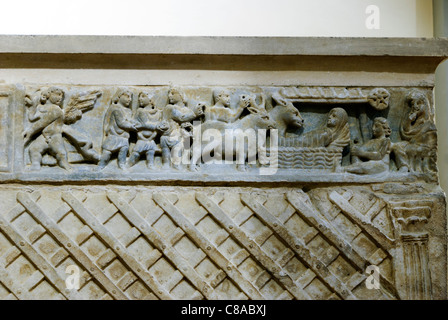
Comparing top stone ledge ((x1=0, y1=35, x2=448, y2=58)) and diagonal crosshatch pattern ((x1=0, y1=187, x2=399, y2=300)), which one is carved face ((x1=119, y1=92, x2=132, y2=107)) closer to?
top stone ledge ((x1=0, y1=35, x2=448, y2=58))

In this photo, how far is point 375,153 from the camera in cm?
322

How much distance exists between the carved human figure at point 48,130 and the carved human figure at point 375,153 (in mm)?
1478

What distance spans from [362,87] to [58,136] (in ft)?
5.24

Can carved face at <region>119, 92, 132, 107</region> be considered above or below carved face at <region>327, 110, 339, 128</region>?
above

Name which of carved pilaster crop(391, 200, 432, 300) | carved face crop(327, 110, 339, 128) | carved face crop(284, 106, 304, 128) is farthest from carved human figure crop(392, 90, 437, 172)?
carved face crop(284, 106, 304, 128)

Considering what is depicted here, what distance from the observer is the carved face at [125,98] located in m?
3.18

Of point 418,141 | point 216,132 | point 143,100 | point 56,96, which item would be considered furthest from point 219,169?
point 418,141

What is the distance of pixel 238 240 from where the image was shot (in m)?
3.09

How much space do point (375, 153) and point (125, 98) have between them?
1.32 meters

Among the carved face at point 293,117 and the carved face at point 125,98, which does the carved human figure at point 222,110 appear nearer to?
the carved face at point 293,117

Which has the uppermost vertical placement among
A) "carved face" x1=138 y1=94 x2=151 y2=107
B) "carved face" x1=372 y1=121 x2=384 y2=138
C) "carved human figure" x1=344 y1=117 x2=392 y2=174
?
"carved face" x1=138 y1=94 x2=151 y2=107

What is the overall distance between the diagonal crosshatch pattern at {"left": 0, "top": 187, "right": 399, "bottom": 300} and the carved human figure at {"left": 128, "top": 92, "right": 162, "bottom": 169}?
7.2 inches

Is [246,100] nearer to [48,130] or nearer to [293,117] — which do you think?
[293,117]

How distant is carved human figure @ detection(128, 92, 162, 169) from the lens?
318 centimetres
